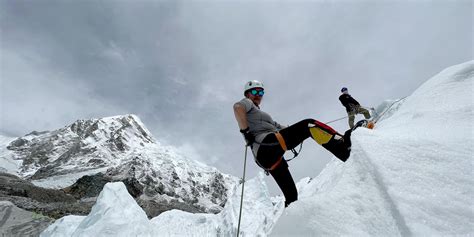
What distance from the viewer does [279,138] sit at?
16.8ft

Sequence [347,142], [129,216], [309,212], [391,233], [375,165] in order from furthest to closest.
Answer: [129,216]
[347,142]
[375,165]
[309,212]
[391,233]

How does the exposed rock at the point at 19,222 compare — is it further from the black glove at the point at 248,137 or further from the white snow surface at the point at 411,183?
the white snow surface at the point at 411,183

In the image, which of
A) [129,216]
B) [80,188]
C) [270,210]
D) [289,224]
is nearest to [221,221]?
[270,210]

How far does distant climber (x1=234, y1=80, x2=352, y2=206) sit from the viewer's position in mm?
4945

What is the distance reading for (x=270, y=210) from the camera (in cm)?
1113

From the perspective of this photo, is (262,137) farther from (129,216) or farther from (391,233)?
(129,216)

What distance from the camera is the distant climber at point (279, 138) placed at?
16.2 ft

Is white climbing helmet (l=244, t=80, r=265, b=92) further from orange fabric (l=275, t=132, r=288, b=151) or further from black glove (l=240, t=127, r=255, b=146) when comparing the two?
orange fabric (l=275, t=132, r=288, b=151)

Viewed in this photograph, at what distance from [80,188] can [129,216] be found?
50452 mm

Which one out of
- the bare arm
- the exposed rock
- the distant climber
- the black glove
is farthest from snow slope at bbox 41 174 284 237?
the exposed rock

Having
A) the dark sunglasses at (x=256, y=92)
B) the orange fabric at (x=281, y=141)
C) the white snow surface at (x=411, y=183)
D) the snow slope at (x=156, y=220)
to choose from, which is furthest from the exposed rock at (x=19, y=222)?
the white snow surface at (x=411, y=183)

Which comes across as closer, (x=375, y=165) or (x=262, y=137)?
(x=375, y=165)

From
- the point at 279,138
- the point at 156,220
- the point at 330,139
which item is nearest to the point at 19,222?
the point at 156,220

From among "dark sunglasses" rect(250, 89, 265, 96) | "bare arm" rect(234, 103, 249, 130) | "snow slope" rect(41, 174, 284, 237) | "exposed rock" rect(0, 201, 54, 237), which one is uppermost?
"dark sunglasses" rect(250, 89, 265, 96)
